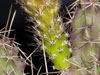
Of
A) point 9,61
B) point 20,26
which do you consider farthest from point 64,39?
point 20,26

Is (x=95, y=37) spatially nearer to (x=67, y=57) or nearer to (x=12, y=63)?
(x=67, y=57)

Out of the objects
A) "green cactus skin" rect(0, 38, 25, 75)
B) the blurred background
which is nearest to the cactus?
"green cactus skin" rect(0, 38, 25, 75)

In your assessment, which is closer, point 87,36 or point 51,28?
point 87,36

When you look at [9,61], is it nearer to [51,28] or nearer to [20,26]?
[51,28]

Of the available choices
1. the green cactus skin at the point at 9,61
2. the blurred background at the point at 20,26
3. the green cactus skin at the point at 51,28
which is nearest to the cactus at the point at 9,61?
the green cactus skin at the point at 9,61

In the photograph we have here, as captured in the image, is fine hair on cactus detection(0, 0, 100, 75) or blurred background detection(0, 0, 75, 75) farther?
blurred background detection(0, 0, 75, 75)

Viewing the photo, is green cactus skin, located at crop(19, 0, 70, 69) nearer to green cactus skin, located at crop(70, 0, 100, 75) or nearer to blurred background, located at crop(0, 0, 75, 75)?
green cactus skin, located at crop(70, 0, 100, 75)

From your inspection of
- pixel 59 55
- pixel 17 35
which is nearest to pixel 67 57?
pixel 59 55
